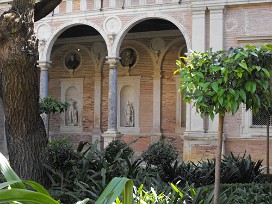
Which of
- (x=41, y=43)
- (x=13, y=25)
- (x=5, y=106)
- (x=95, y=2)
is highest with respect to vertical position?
(x=95, y=2)

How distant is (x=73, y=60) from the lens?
20125 mm

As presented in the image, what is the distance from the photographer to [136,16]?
14852 millimetres

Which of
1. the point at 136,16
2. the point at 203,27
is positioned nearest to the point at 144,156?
the point at 203,27

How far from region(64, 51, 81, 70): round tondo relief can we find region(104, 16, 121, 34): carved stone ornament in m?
5.00

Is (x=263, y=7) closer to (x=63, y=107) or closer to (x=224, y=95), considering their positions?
(x=63, y=107)

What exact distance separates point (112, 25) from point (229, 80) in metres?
11.0

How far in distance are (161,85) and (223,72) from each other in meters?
13.5

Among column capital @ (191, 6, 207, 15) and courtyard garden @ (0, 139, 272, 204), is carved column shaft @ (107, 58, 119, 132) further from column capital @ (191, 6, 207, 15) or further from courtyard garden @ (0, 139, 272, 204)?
courtyard garden @ (0, 139, 272, 204)

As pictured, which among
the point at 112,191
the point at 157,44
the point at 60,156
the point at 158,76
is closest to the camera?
the point at 112,191

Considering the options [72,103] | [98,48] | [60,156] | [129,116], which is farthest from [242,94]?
[72,103]

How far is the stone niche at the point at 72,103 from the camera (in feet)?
64.7

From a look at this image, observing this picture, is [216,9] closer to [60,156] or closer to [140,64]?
[140,64]

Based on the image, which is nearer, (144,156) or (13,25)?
(13,25)

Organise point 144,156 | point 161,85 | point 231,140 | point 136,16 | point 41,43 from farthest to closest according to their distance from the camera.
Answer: point 161,85, point 41,43, point 136,16, point 231,140, point 144,156
